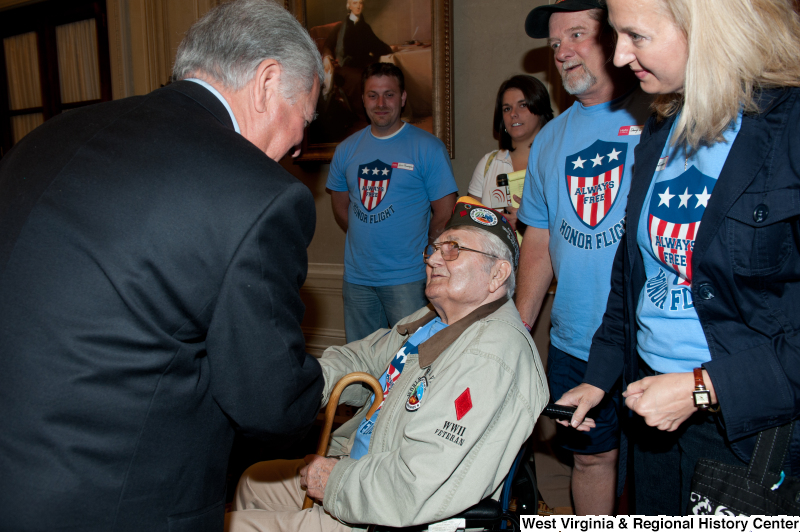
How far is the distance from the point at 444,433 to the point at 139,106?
1.08m

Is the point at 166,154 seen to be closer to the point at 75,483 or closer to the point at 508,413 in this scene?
the point at 75,483

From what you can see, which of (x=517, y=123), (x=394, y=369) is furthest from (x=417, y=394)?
(x=517, y=123)

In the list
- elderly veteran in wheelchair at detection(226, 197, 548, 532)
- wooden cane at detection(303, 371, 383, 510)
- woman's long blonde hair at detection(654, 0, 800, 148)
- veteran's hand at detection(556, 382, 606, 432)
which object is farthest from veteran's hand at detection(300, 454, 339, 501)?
woman's long blonde hair at detection(654, 0, 800, 148)

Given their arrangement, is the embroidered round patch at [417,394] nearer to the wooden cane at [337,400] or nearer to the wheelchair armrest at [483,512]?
the wooden cane at [337,400]

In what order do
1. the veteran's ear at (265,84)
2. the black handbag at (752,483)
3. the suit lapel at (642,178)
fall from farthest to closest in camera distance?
the suit lapel at (642,178) → the veteran's ear at (265,84) → the black handbag at (752,483)

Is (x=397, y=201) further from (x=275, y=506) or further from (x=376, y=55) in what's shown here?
(x=275, y=506)

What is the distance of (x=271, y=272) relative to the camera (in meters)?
0.97

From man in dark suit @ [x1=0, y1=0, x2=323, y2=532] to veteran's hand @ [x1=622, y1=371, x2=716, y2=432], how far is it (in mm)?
709

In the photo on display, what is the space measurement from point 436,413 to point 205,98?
1.00m

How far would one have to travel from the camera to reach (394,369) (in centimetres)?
190

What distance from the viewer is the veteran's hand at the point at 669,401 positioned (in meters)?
1.05

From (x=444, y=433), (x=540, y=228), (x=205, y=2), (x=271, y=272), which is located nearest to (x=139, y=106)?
(x=271, y=272)

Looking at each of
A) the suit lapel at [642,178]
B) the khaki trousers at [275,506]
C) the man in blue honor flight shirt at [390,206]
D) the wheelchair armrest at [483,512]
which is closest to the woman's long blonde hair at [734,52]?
the suit lapel at [642,178]

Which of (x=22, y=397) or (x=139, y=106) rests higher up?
(x=139, y=106)
